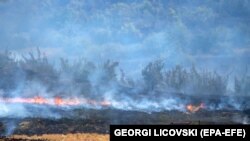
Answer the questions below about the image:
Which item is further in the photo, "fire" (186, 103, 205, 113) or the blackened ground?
"fire" (186, 103, 205, 113)

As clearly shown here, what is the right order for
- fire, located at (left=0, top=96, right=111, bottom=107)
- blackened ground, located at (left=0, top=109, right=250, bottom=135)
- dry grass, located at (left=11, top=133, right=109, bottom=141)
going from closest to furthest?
dry grass, located at (left=11, top=133, right=109, bottom=141), blackened ground, located at (left=0, top=109, right=250, bottom=135), fire, located at (left=0, top=96, right=111, bottom=107)

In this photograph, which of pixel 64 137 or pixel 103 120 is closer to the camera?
pixel 64 137

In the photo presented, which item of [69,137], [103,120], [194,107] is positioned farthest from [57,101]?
[194,107]

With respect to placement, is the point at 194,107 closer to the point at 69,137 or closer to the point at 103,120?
the point at 103,120

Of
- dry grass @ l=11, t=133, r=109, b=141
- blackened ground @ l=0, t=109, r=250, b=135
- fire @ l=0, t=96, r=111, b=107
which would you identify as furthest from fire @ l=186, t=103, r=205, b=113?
dry grass @ l=11, t=133, r=109, b=141

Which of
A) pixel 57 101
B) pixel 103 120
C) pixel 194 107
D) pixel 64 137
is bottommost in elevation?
pixel 64 137

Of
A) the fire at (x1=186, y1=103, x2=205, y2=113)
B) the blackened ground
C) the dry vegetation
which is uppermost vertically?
the fire at (x1=186, y1=103, x2=205, y2=113)

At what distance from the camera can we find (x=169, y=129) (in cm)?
2398

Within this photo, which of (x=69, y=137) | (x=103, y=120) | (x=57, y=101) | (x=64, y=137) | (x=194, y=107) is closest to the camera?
(x=64, y=137)

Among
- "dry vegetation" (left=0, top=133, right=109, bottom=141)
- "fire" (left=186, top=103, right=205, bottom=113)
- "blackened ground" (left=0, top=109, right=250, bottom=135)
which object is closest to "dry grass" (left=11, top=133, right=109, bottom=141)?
"dry vegetation" (left=0, top=133, right=109, bottom=141)

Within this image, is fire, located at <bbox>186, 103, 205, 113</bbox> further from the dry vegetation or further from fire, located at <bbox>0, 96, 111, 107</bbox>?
the dry vegetation

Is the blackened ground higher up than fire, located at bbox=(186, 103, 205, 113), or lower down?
lower down

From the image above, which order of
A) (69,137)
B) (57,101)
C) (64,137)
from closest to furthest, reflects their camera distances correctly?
(64,137) → (69,137) → (57,101)

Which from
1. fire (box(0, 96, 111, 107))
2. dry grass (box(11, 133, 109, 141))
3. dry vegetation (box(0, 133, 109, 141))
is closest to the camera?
dry vegetation (box(0, 133, 109, 141))
